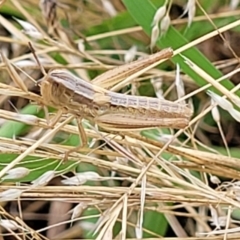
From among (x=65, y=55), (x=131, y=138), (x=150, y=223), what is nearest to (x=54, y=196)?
(x=131, y=138)

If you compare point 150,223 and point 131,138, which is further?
point 150,223

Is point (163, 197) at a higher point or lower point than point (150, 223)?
higher

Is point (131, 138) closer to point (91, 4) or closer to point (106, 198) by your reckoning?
point (106, 198)
